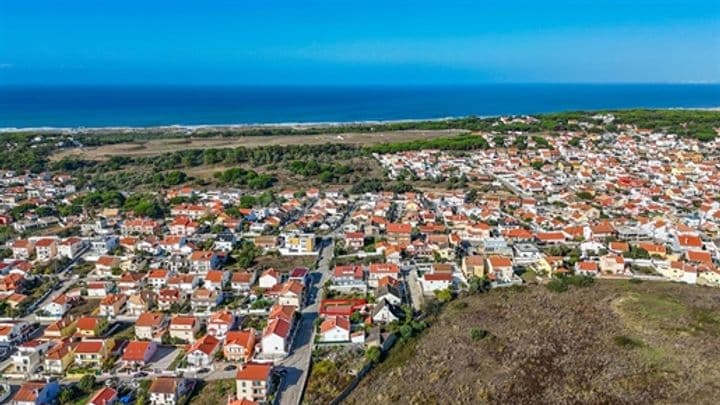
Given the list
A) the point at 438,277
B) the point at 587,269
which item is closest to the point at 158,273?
the point at 438,277

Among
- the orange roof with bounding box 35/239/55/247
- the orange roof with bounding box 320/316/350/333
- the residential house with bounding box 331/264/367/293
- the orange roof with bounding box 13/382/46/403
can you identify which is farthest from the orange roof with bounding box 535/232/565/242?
the orange roof with bounding box 35/239/55/247

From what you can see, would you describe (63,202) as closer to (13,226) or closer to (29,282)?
(13,226)

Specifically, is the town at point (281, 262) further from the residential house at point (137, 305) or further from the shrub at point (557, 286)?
the shrub at point (557, 286)

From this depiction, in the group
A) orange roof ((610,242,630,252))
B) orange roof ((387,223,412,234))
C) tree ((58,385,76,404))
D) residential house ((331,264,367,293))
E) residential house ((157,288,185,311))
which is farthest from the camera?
orange roof ((387,223,412,234))

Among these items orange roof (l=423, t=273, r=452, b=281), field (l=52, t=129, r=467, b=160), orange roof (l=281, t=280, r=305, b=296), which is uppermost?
field (l=52, t=129, r=467, b=160)

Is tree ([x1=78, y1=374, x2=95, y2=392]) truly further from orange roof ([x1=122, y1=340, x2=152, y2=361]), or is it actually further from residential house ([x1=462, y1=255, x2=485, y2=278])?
residential house ([x1=462, y1=255, x2=485, y2=278])

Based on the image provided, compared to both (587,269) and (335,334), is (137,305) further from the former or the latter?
(587,269)

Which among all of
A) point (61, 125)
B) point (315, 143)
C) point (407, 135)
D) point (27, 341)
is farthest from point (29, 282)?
point (61, 125)
